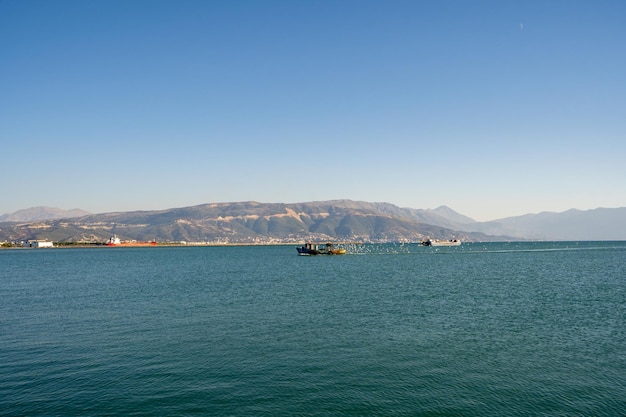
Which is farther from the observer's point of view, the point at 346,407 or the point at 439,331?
the point at 439,331

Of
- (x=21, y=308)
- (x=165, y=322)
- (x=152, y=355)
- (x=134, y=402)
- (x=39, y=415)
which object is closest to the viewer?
(x=39, y=415)

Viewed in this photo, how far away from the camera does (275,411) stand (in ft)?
77.5

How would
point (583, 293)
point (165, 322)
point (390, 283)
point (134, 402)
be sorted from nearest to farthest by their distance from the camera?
1. point (134, 402)
2. point (165, 322)
3. point (583, 293)
4. point (390, 283)

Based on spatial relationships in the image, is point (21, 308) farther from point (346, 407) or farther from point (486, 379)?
point (486, 379)

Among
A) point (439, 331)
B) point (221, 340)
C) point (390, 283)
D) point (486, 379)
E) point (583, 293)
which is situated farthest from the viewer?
point (390, 283)

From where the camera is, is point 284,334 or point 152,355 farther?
point 284,334

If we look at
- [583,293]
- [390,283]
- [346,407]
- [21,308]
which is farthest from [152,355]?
[583,293]

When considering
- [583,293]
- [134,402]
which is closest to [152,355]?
[134,402]

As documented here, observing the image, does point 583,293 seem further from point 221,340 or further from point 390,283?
point 221,340

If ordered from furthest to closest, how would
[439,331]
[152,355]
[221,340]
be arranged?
[439,331]
[221,340]
[152,355]

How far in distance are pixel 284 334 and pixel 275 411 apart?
642 inches

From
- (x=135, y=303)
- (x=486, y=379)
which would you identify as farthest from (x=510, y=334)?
(x=135, y=303)

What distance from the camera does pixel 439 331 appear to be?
4084cm

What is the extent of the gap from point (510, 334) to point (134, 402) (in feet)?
109
